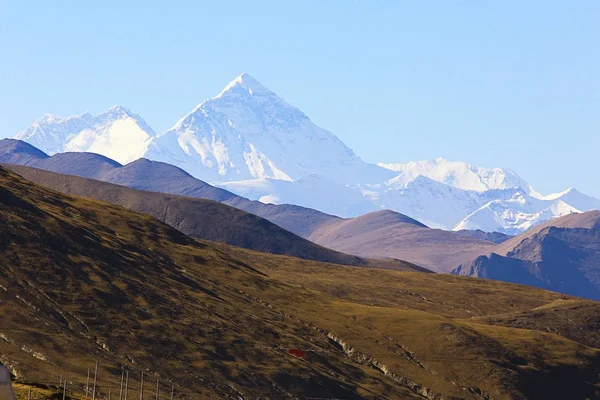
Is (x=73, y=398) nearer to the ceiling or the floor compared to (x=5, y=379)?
nearer to the floor

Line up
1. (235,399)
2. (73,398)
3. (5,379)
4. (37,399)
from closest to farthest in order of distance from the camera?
1. (5,379)
2. (37,399)
3. (73,398)
4. (235,399)

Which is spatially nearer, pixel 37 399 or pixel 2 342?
pixel 37 399

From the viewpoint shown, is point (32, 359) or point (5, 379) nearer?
point (5, 379)

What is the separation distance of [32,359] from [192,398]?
1040 inches

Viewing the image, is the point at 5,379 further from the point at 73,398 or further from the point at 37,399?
the point at 73,398

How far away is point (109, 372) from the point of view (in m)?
191

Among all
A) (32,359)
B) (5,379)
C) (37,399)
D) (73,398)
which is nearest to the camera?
(5,379)

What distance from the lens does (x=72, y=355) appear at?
192125mm

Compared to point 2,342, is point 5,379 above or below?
above

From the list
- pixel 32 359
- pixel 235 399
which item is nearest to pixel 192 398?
pixel 235 399

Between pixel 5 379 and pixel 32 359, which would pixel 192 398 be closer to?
pixel 32 359

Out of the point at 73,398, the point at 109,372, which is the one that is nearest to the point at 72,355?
the point at 109,372

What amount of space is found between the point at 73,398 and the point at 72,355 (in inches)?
2467

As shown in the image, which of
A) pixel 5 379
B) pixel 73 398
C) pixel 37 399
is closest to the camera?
pixel 5 379
